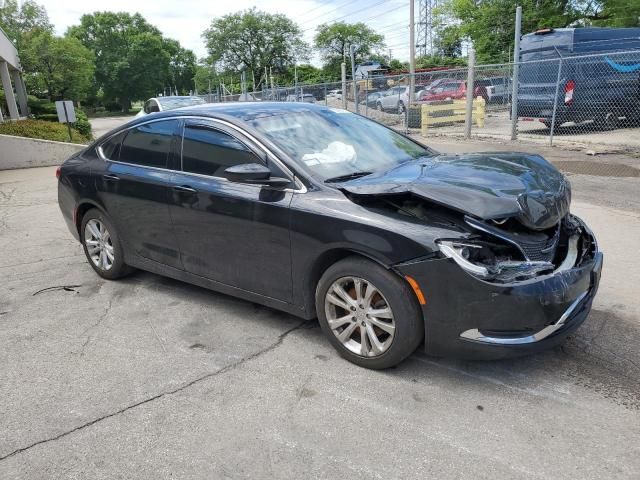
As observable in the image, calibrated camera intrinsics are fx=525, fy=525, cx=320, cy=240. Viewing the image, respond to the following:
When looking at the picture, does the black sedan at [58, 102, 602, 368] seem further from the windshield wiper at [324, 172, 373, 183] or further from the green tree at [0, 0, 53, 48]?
the green tree at [0, 0, 53, 48]

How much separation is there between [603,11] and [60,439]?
129ft

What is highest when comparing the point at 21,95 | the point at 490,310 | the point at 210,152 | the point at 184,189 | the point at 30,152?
the point at 21,95

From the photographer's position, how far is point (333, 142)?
3.92 metres

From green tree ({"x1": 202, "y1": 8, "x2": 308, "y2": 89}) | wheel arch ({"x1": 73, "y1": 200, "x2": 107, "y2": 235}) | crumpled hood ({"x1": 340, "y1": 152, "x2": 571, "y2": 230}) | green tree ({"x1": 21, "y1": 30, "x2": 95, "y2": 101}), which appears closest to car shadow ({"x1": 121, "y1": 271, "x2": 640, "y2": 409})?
crumpled hood ({"x1": 340, "y1": 152, "x2": 571, "y2": 230})

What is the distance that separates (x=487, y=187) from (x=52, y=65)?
48.1 metres

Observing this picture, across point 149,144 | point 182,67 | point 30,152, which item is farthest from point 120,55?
point 149,144

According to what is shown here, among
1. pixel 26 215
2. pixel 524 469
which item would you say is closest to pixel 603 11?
pixel 26 215

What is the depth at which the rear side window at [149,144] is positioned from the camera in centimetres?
429

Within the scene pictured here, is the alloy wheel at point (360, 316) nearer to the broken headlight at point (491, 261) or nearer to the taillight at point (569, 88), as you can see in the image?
the broken headlight at point (491, 261)

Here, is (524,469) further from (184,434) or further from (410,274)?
(184,434)

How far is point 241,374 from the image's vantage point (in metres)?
3.34

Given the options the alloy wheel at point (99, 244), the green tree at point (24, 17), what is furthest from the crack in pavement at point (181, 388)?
the green tree at point (24, 17)

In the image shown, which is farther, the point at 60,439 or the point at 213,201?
the point at 213,201

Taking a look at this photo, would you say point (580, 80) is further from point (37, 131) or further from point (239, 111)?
point (37, 131)
